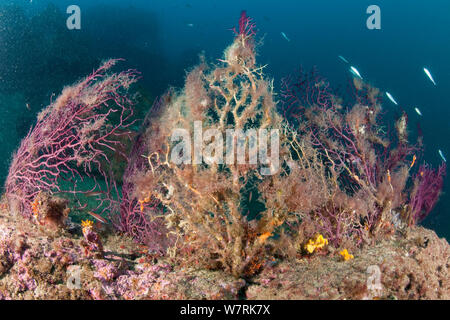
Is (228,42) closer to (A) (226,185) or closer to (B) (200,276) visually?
(A) (226,185)

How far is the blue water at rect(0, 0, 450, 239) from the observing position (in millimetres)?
13992

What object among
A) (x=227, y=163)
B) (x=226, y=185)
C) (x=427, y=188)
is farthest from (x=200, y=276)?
(x=427, y=188)

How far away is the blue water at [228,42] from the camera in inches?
551

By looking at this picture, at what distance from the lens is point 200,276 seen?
3.69 m

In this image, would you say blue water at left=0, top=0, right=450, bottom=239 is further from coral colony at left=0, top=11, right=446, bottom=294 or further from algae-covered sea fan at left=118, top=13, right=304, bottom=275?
coral colony at left=0, top=11, right=446, bottom=294

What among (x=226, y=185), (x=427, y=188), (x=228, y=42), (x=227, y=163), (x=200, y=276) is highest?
(x=228, y=42)

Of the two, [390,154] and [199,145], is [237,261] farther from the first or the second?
[390,154]

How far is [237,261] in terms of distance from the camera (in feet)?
12.1

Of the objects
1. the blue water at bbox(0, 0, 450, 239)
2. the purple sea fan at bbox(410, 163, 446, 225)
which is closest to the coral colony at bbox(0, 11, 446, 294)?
the purple sea fan at bbox(410, 163, 446, 225)

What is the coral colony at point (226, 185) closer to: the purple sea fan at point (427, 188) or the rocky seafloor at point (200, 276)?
the rocky seafloor at point (200, 276)

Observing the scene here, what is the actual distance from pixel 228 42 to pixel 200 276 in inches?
834

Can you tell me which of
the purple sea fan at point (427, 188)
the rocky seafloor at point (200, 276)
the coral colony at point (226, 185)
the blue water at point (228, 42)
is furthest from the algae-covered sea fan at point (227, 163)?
the purple sea fan at point (427, 188)

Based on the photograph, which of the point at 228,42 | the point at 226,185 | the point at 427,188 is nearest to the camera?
the point at 226,185

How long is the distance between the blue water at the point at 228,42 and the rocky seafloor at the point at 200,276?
2.98 m
